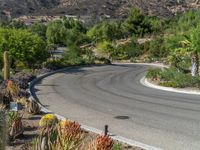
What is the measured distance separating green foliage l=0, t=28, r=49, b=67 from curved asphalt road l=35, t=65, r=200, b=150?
1027 centimetres

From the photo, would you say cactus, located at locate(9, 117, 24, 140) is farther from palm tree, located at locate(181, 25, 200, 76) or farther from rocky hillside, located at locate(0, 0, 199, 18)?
rocky hillside, located at locate(0, 0, 199, 18)

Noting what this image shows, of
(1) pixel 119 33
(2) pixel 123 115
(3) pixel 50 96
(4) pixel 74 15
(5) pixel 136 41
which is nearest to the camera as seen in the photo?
(2) pixel 123 115

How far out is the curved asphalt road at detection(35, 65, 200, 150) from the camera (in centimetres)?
1487

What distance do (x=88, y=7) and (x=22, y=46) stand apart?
5630 inches

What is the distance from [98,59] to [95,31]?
43526 millimetres

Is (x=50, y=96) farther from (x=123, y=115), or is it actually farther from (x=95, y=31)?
(x=95, y=31)

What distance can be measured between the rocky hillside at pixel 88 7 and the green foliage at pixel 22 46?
430 ft

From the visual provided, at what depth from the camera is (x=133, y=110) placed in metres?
20.7

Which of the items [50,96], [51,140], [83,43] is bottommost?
[83,43]

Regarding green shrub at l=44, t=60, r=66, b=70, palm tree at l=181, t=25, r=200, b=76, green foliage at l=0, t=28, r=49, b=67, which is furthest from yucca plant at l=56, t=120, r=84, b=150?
green shrub at l=44, t=60, r=66, b=70

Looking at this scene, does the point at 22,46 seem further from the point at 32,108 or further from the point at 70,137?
the point at 70,137

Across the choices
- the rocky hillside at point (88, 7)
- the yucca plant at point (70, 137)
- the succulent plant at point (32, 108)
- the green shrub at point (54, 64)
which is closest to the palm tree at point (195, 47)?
the green shrub at point (54, 64)

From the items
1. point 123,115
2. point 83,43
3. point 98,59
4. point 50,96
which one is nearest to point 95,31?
point 83,43

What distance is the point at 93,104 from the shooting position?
75.0 feet
